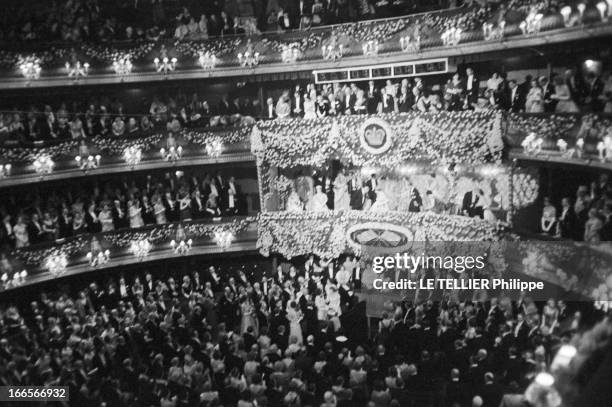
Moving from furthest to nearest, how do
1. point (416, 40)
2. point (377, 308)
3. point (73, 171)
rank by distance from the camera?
point (73, 171) → point (416, 40) → point (377, 308)

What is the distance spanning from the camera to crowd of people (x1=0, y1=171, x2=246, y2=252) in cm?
1984

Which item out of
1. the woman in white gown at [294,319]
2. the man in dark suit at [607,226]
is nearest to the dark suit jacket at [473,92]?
the man in dark suit at [607,226]

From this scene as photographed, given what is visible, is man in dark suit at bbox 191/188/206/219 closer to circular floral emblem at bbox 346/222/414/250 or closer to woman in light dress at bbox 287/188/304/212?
woman in light dress at bbox 287/188/304/212

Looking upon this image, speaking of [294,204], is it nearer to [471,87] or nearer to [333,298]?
[333,298]

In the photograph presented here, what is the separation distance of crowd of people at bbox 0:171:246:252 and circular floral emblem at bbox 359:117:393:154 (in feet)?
19.7

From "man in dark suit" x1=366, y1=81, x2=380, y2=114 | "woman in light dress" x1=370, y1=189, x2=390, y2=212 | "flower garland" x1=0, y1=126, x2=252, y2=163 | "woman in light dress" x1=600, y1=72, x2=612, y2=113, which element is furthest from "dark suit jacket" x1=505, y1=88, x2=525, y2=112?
"flower garland" x1=0, y1=126, x2=252, y2=163

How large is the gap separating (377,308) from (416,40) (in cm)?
935

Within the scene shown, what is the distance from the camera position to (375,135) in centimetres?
2022

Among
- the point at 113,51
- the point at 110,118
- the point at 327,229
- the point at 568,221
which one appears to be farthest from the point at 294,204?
the point at 568,221

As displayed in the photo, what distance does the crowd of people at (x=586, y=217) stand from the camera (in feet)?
43.7

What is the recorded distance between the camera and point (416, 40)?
19.6 metres

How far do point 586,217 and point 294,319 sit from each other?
864 cm

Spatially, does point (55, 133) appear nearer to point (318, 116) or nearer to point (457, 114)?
point (318, 116)

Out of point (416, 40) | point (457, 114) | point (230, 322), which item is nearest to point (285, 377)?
point (230, 322)
